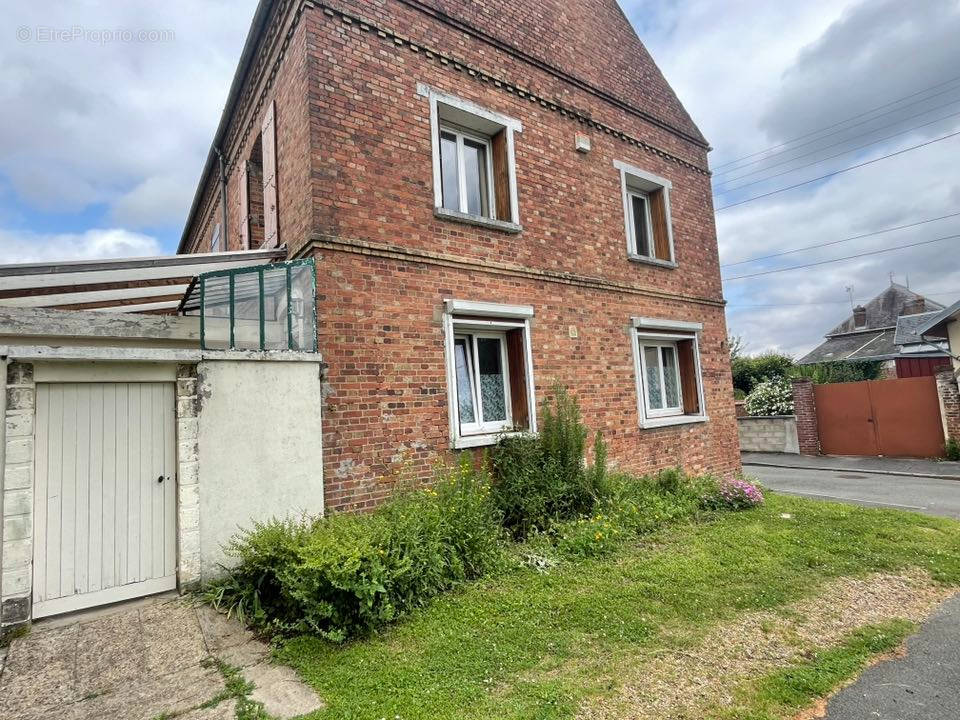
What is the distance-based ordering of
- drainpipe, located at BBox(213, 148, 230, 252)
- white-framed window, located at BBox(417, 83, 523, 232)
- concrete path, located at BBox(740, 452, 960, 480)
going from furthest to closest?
1. concrete path, located at BBox(740, 452, 960, 480)
2. drainpipe, located at BBox(213, 148, 230, 252)
3. white-framed window, located at BBox(417, 83, 523, 232)

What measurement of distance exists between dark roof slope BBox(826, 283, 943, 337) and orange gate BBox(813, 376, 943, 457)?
71.2ft

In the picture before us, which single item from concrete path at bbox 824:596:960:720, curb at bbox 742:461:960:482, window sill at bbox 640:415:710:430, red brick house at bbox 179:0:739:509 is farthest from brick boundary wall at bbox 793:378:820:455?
concrete path at bbox 824:596:960:720

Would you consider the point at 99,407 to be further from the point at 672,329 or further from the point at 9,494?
the point at 672,329

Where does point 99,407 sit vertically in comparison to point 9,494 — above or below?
above

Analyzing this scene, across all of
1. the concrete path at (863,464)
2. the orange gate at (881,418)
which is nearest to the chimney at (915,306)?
the orange gate at (881,418)

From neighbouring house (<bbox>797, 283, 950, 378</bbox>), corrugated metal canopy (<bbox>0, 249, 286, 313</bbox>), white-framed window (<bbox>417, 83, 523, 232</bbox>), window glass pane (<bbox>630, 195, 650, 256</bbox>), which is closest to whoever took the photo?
corrugated metal canopy (<bbox>0, 249, 286, 313</bbox>)

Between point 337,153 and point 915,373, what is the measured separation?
27.9 meters

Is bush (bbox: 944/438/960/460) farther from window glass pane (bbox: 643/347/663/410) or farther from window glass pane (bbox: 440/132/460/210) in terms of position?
window glass pane (bbox: 440/132/460/210)

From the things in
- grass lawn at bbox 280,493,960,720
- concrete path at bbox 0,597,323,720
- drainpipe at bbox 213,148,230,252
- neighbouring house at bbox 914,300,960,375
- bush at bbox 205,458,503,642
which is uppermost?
drainpipe at bbox 213,148,230,252

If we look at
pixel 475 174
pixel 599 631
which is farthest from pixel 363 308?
pixel 599 631

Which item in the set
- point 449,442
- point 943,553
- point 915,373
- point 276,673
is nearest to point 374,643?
point 276,673

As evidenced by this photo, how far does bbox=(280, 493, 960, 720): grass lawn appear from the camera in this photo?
2.97 m

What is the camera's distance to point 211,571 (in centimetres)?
437

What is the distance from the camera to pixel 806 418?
16250 millimetres
